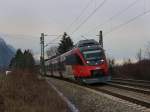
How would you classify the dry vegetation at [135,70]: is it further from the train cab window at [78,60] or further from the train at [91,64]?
the train cab window at [78,60]

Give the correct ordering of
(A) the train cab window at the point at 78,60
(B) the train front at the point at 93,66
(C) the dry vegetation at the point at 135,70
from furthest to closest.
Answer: (C) the dry vegetation at the point at 135,70
(A) the train cab window at the point at 78,60
(B) the train front at the point at 93,66

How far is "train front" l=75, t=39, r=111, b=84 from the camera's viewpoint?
34344 mm

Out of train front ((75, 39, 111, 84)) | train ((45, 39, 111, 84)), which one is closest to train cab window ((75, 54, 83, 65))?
train ((45, 39, 111, 84))

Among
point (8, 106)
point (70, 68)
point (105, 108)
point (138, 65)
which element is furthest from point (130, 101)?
point (138, 65)

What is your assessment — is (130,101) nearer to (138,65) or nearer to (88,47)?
(88,47)

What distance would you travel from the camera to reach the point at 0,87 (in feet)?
63.4

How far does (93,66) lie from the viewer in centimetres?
3444

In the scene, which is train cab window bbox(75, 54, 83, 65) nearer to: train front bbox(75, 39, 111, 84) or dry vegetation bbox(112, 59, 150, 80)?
train front bbox(75, 39, 111, 84)

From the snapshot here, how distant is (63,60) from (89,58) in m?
10.7

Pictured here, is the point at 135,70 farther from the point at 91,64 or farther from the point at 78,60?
the point at 91,64

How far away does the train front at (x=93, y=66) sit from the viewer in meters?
34.3

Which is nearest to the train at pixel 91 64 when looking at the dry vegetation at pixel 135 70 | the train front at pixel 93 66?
the train front at pixel 93 66

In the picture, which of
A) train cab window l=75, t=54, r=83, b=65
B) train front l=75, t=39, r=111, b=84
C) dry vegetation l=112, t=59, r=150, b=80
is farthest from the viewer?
dry vegetation l=112, t=59, r=150, b=80

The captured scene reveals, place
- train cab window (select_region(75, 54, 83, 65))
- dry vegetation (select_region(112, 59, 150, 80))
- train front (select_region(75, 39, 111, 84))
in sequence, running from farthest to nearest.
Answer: dry vegetation (select_region(112, 59, 150, 80)) < train cab window (select_region(75, 54, 83, 65)) < train front (select_region(75, 39, 111, 84))
